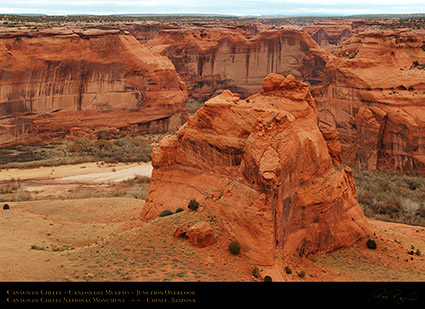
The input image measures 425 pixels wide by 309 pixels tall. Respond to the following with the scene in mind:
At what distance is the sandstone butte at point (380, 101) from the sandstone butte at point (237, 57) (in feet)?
89.5

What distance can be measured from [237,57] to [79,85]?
114ft

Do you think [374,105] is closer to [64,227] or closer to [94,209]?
[94,209]

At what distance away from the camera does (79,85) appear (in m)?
56.8

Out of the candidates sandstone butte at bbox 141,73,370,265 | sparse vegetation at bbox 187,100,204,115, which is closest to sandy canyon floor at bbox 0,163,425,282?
sandstone butte at bbox 141,73,370,265

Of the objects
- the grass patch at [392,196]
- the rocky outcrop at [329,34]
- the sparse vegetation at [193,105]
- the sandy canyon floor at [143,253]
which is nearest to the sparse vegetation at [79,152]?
the sandy canyon floor at [143,253]

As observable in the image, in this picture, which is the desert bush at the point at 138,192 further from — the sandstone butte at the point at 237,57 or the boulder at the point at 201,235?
the sandstone butte at the point at 237,57

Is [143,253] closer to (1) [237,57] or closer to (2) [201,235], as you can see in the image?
(2) [201,235]

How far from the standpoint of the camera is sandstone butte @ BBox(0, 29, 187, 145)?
173 feet

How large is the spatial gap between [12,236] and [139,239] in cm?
819

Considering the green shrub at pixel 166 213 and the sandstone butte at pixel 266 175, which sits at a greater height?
the sandstone butte at pixel 266 175

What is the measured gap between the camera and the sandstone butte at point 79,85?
5288 cm

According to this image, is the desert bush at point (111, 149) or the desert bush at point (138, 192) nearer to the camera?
the desert bush at point (138, 192)

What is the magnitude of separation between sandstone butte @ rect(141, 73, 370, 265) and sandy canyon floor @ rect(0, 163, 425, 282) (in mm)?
825
